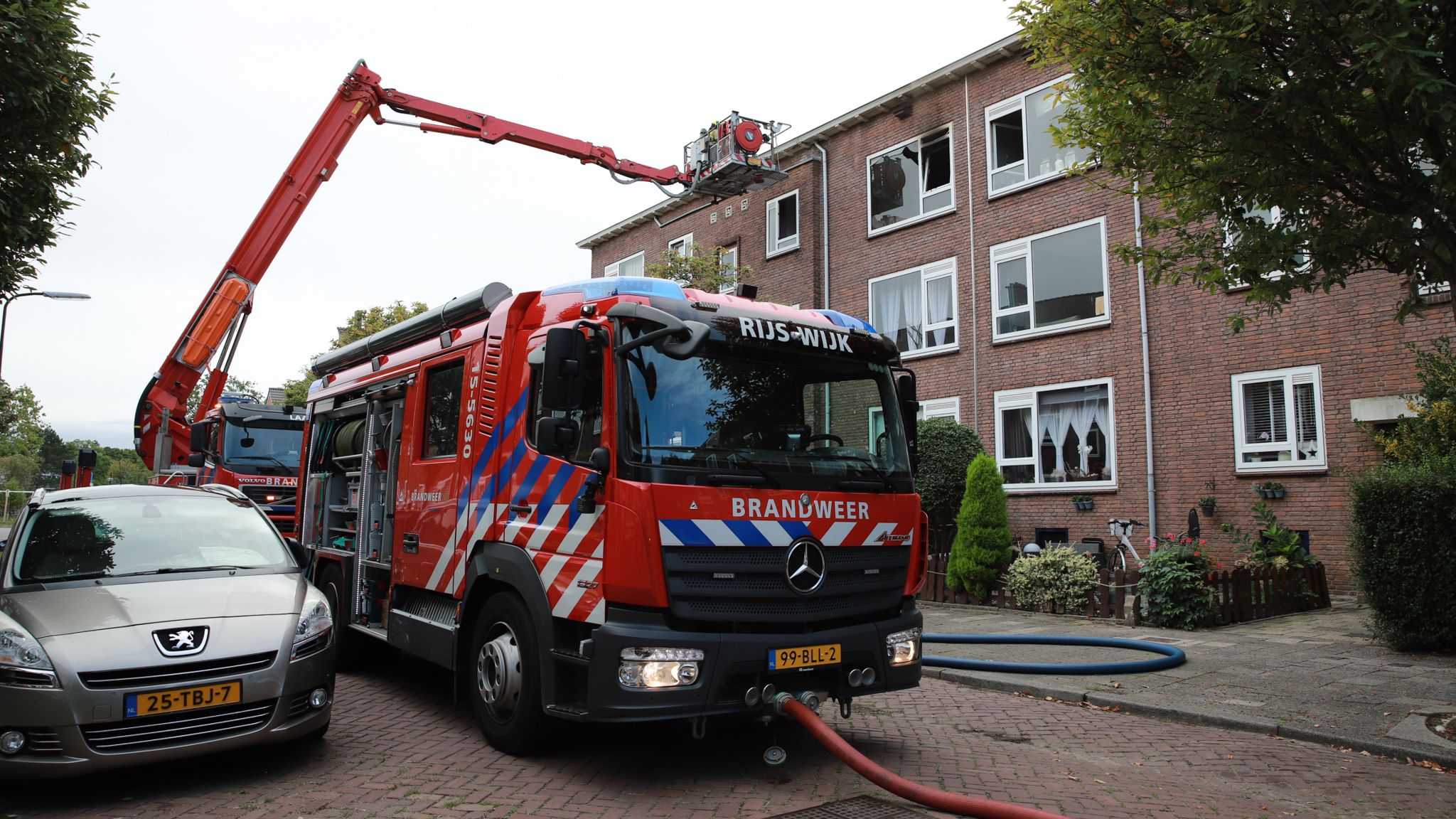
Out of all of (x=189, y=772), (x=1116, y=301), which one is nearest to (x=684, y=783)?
(x=189, y=772)

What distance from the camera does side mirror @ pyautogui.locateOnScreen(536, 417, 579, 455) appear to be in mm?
4875

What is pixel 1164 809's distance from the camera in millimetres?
4590

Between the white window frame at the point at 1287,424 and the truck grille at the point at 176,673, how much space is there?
44.1ft

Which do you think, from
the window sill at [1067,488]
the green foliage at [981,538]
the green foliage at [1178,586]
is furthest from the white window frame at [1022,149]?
the green foliage at [1178,586]

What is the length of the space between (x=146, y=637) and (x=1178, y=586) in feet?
31.9

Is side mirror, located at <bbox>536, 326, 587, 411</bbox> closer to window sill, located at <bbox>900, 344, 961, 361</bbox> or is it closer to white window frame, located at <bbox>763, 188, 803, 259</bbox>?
window sill, located at <bbox>900, 344, 961, 361</bbox>

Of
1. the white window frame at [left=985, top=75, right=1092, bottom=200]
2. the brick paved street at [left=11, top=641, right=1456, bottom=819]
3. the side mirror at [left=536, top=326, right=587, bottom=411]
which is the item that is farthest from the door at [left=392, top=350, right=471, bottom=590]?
the white window frame at [left=985, top=75, right=1092, bottom=200]

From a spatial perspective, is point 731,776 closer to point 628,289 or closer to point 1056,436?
point 628,289

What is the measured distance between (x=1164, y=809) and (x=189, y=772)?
535cm

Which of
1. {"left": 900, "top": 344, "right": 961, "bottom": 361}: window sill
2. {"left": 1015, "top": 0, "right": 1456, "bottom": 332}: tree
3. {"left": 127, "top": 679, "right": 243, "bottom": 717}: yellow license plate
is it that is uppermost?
{"left": 900, "top": 344, "right": 961, "bottom": 361}: window sill

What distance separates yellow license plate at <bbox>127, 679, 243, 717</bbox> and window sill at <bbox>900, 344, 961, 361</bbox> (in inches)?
587

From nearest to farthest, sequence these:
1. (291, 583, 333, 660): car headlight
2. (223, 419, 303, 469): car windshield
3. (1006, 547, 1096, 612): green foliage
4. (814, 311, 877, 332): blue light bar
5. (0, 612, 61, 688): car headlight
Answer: (0, 612, 61, 688): car headlight, (291, 583, 333, 660): car headlight, (814, 311, 877, 332): blue light bar, (1006, 547, 1096, 612): green foliage, (223, 419, 303, 469): car windshield

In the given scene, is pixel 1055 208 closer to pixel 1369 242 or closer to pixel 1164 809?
pixel 1369 242

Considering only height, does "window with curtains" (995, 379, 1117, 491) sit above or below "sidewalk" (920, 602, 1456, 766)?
above
